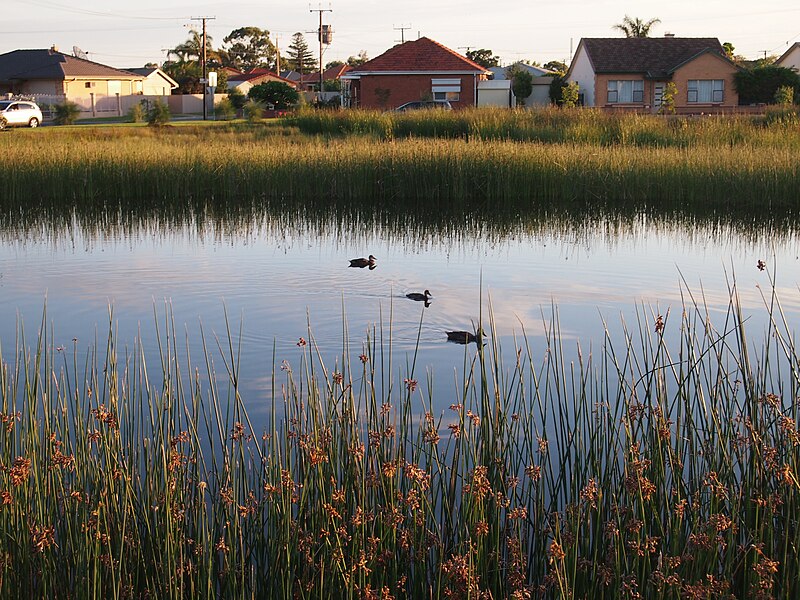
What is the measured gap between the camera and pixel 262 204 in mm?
11938

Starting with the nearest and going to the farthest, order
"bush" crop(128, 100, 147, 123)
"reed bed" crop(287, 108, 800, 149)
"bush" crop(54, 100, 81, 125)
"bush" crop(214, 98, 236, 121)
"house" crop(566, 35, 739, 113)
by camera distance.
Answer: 1. "reed bed" crop(287, 108, 800, 149)
2. "bush" crop(54, 100, 81, 125)
3. "bush" crop(128, 100, 147, 123)
4. "house" crop(566, 35, 739, 113)
5. "bush" crop(214, 98, 236, 121)

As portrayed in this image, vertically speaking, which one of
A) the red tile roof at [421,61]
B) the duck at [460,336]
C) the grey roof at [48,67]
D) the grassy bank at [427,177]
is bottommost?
the duck at [460,336]

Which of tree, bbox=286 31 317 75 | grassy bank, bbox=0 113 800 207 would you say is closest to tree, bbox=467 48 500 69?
tree, bbox=286 31 317 75

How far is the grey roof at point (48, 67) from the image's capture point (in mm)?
41906

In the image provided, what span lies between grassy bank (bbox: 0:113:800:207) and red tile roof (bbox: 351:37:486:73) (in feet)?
76.8

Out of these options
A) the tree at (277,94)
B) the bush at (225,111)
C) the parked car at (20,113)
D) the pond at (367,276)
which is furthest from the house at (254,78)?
the pond at (367,276)

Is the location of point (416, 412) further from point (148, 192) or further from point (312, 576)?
point (148, 192)

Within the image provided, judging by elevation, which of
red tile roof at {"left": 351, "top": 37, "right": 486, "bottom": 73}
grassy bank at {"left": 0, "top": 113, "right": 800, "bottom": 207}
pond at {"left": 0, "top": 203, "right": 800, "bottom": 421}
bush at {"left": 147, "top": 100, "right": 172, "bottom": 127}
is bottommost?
pond at {"left": 0, "top": 203, "right": 800, "bottom": 421}

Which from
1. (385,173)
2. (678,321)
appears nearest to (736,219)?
(385,173)

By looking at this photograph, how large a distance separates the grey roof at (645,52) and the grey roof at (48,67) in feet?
67.0

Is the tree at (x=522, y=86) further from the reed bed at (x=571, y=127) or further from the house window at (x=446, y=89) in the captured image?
the reed bed at (x=571, y=127)

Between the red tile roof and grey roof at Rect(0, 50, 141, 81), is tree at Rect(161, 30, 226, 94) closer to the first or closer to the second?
grey roof at Rect(0, 50, 141, 81)

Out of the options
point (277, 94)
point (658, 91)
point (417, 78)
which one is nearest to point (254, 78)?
point (277, 94)

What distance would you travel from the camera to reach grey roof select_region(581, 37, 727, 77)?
35.7 meters
